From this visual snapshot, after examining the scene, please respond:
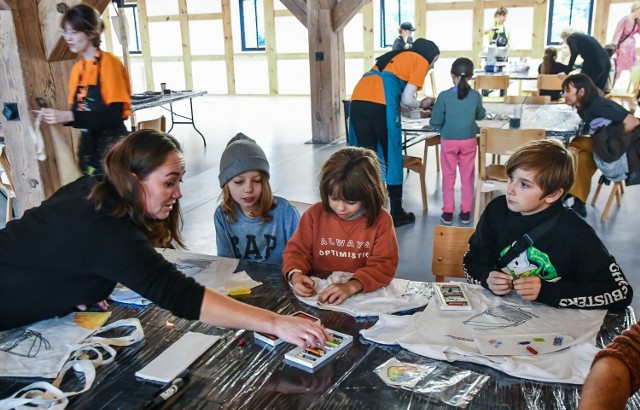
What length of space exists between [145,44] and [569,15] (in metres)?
9.03

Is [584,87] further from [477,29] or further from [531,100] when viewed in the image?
[477,29]

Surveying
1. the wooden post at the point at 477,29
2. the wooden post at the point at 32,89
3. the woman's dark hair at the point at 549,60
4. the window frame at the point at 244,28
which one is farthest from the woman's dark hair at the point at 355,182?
the window frame at the point at 244,28

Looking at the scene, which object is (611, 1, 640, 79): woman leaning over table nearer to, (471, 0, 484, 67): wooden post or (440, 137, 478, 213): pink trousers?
(471, 0, 484, 67): wooden post

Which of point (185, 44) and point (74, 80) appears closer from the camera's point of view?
point (74, 80)

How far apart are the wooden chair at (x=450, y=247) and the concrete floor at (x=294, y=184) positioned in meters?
1.27

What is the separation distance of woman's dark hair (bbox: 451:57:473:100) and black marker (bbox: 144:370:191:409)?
3.45 meters

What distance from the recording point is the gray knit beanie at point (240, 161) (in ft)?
7.48

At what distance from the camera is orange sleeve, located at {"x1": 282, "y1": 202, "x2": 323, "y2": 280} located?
2.00 meters

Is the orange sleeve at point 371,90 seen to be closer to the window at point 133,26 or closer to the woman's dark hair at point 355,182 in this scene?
the woman's dark hair at point 355,182

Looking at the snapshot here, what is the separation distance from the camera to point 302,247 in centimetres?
209

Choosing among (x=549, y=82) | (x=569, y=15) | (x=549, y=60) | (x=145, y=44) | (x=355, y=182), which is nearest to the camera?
(x=355, y=182)

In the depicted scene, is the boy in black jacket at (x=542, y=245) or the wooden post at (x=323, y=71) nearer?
the boy in black jacket at (x=542, y=245)

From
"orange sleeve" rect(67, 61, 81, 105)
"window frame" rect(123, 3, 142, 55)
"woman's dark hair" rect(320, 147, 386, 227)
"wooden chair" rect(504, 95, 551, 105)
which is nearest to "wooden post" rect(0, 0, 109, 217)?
"orange sleeve" rect(67, 61, 81, 105)

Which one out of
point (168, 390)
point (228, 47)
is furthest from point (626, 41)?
point (168, 390)
